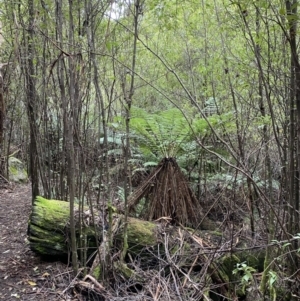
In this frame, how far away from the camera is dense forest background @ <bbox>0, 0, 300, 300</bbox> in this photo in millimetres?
2469

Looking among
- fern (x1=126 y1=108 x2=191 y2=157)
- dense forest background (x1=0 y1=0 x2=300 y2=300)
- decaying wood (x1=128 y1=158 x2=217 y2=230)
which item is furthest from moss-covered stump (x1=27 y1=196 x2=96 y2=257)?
fern (x1=126 y1=108 x2=191 y2=157)

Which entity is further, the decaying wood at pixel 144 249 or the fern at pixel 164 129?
the fern at pixel 164 129

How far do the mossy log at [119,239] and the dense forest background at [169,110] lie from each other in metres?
0.25

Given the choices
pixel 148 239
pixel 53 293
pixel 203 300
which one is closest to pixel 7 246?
pixel 53 293

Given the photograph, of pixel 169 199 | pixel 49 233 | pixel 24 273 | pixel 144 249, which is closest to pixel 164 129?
pixel 169 199

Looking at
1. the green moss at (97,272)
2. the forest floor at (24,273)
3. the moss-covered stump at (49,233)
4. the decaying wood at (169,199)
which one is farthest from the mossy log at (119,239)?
the decaying wood at (169,199)

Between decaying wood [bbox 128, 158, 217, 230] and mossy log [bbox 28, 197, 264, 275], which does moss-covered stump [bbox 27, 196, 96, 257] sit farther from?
decaying wood [bbox 128, 158, 217, 230]

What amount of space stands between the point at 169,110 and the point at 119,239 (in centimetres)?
199

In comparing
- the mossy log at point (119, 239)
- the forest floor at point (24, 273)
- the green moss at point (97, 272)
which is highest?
the mossy log at point (119, 239)

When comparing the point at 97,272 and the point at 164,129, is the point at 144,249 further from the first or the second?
the point at 164,129

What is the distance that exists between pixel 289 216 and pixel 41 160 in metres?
2.63

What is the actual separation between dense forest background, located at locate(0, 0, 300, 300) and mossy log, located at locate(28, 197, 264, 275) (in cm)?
25

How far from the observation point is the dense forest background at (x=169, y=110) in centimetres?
247

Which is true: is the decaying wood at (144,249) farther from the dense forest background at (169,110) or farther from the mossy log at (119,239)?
the dense forest background at (169,110)
